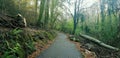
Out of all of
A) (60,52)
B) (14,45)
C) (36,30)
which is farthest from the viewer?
(36,30)

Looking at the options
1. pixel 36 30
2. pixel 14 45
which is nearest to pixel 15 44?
pixel 14 45

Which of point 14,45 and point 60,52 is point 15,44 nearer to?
point 14,45

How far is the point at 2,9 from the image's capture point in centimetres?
1620

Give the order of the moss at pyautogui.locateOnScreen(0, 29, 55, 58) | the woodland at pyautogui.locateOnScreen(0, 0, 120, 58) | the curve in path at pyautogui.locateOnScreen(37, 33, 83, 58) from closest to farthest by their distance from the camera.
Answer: the moss at pyautogui.locateOnScreen(0, 29, 55, 58), the woodland at pyautogui.locateOnScreen(0, 0, 120, 58), the curve in path at pyautogui.locateOnScreen(37, 33, 83, 58)

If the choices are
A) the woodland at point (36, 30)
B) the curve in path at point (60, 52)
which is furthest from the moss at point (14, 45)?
the curve in path at point (60, 52)

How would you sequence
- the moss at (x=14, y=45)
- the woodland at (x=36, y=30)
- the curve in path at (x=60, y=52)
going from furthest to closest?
the curve in path at (x=60, y=52) < the woodland at (x=36, y=30) < the moss at (x=14, y=45)

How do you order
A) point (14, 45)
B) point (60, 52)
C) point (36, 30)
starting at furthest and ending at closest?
1. point (36, 30)
2. point (60, 52)
3. point (14, 45)

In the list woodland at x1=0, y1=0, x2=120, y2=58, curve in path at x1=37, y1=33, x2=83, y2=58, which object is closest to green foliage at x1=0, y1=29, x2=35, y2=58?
woodland at x1=0, y1=0, x2=120, y2=58

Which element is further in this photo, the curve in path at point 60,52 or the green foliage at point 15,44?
the curve in path at point 60,52

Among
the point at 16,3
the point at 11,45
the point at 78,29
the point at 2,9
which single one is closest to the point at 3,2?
the point at 2,9

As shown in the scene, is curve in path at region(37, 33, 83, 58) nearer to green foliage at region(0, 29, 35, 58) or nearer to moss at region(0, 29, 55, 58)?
moss at region(0, 29, 55, 58)

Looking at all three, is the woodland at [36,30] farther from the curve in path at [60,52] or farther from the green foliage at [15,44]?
the curve in path at [60,52]

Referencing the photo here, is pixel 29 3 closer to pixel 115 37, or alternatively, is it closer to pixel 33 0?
pixel 33 0

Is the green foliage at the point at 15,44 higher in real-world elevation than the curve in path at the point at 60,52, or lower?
higher
